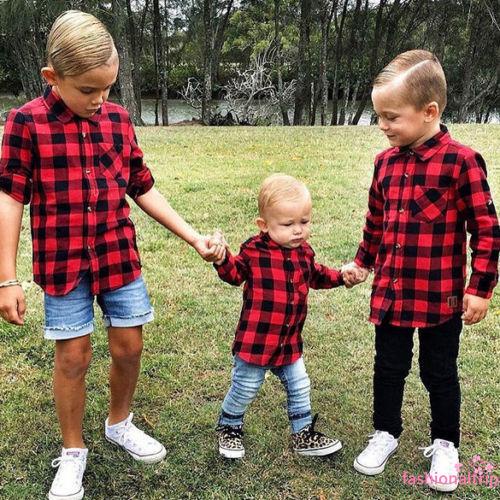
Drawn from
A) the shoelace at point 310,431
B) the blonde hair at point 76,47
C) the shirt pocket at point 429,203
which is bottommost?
the shoelace at point 310,431

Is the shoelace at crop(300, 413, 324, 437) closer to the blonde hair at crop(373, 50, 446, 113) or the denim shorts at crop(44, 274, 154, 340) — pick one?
the denim shorts at crop(44, 274, 154, 340)

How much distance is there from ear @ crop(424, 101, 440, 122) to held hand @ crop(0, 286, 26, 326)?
5.02ft

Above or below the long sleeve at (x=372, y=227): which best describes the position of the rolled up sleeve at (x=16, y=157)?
above

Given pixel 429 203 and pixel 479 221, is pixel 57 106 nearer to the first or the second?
pixel 429 203

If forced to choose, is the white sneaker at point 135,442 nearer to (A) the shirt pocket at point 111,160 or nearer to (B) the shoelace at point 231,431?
(B) the shoelace at point 231,431

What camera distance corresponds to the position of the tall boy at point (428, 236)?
2.21 metres

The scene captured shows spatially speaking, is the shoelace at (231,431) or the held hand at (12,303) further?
the shoelace at (231,431)

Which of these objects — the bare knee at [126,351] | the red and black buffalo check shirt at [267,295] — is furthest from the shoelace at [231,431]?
the bare knee at [126,351]

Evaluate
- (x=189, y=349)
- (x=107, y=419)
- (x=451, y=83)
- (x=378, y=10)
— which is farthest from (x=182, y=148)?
(x=451, y=83)

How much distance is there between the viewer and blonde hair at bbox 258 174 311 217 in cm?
235

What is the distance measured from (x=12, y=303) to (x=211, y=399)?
123 centimetres

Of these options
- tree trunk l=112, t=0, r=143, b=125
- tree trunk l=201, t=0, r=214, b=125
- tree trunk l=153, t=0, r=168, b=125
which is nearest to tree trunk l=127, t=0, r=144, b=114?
tree trunk l=153, t=0, r=168, b=125

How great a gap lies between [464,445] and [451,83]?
94.2 feet

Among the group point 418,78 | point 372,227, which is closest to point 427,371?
point 372,227
